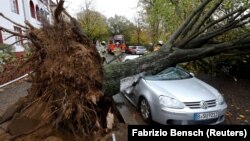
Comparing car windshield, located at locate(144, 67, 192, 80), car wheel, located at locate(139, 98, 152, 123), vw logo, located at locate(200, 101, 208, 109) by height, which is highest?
car windshield, located at locate(144, 67, 192, 80)

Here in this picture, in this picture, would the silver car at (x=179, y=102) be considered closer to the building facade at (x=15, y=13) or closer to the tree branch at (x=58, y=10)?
the tree branch at (x=58, y=10)

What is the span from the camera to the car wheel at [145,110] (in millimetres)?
6318

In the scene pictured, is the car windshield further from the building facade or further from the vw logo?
the building facade

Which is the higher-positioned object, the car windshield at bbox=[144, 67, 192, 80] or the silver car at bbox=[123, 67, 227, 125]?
the car windshield at bbox=[144, 67, 192, 80]

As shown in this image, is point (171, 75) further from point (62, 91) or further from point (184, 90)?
point (62, 91)

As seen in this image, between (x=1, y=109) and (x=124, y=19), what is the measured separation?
5852 centimetres

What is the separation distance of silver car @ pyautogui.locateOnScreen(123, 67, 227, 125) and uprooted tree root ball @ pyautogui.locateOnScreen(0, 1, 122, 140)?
4.50 ft

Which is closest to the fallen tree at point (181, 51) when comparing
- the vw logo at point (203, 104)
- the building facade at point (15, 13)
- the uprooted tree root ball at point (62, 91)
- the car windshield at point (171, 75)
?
the car windshield at point (171, 75)

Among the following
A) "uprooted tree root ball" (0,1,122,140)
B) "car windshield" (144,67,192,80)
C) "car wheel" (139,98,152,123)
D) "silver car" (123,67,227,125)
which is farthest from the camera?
"car windshield" (144,67,192,80)

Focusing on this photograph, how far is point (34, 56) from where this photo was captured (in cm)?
553

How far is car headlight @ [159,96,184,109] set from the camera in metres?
5.74

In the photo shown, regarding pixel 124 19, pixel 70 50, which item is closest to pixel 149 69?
pixel 70 50

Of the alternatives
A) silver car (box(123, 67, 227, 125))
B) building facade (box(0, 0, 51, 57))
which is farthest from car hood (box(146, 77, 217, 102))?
building facade (box(0, 0, 51, 57))

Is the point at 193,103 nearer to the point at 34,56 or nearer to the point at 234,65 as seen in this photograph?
the point at 34,56
